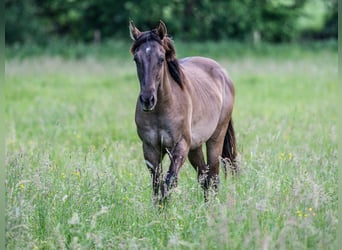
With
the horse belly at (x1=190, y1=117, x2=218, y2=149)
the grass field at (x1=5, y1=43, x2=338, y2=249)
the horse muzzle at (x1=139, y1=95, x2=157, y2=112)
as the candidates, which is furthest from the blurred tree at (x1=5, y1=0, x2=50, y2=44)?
the horse muzzle at (x1=139, y1=95, x2=157, y2=112)

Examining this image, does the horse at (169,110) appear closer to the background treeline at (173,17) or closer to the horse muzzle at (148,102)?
the horse muzzle at (148,102)

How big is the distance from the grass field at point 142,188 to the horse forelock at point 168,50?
1.00m

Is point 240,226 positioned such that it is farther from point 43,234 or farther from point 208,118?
point 208,118

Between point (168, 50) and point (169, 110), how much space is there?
566 millimetres

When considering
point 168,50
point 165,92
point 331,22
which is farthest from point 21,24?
point 165,92

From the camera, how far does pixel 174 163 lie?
5992 millimetres

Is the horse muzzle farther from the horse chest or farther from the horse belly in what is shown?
the horse belly

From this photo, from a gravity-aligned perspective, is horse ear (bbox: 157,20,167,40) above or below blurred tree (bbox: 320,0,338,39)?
above

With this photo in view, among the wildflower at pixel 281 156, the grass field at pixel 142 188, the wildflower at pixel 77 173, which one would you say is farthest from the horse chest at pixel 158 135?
the wildflower at pixel 281 156

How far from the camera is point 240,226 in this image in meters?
4.67

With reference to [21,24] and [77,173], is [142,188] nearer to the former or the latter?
[77,173]

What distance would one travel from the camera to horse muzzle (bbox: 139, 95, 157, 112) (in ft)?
18.2

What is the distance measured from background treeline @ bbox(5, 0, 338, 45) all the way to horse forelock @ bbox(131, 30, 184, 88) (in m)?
24.2

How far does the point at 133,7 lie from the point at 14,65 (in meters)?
13.0
